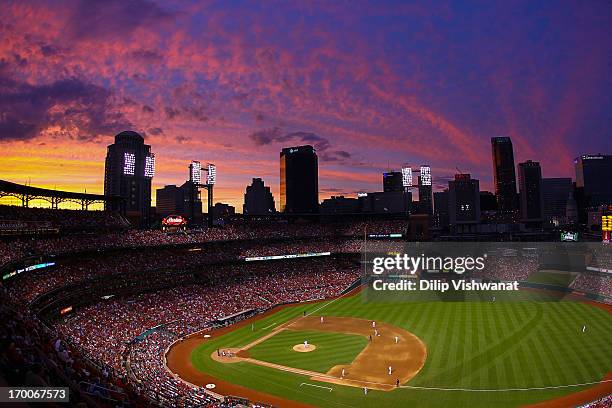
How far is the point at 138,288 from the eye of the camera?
5134 centimetres

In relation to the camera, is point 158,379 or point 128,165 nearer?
point 158,379

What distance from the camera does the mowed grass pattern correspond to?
119ft

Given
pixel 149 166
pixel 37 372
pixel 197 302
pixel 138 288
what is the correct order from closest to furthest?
1. pixel 37 372
2. pixel 138 288
3. pixel 197 302
4. pixel 149 166

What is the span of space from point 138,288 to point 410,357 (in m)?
33.4

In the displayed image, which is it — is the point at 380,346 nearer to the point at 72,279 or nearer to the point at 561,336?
the point at 561,336

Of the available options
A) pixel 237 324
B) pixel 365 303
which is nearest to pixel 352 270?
pixel 365 303

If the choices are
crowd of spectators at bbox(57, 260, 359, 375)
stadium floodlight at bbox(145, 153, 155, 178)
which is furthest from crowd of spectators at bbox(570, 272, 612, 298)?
stadium floodlight at bbox(145, 153, 155, 178)

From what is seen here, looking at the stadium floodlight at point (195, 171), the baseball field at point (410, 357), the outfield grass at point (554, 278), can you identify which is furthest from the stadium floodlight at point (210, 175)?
the outfield grass at point (554, 278)

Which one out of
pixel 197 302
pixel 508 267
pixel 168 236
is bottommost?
pixel 197 302

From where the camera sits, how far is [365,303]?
205ft

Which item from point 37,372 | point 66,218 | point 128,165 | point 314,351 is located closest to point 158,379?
point 314,351

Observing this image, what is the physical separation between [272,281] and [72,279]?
31292 mm

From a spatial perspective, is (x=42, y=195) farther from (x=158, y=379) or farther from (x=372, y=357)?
(x=372, y=357)

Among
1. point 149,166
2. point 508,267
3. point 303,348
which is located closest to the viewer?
point 303,348
